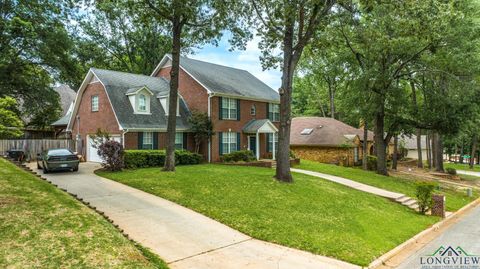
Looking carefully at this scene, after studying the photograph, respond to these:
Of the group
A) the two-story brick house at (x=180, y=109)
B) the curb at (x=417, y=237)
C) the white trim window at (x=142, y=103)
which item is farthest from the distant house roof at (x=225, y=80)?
the curb at (x=417, y=237)

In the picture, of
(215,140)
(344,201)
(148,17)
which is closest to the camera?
(344,201)

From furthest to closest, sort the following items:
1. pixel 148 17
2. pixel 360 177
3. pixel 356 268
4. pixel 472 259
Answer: pixel 360 177 < pixel 148 17 < pixel 472 259 < pixel 356 268

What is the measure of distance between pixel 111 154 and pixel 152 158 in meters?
3.09

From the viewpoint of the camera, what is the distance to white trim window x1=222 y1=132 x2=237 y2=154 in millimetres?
26050

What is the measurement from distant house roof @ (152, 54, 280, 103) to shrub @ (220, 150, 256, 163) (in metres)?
4.47

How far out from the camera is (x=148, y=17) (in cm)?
1925

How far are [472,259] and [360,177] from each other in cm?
1372

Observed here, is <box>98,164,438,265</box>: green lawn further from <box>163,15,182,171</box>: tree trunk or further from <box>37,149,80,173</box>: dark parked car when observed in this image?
<box>37,149,80,173</box>: dark parked car

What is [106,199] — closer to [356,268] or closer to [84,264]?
[84,264]

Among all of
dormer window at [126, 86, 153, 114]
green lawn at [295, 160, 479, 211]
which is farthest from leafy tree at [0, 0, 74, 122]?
green lawn at [295, 160, 479, 211]

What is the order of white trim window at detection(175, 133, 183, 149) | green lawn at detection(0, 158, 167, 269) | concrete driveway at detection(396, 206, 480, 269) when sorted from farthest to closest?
Result: white trim window at detection(175, 133, 183, 149) < concrete driveway at detection(396, 206, 480, 269) < green lawn at detection(0, 158, 167, 269)

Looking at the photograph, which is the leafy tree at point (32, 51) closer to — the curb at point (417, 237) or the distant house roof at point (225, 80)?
the distant house roof at point (225, 80)

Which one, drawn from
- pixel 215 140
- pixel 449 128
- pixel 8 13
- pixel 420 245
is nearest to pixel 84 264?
pixel 420 245

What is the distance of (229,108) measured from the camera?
2641 centimetres
